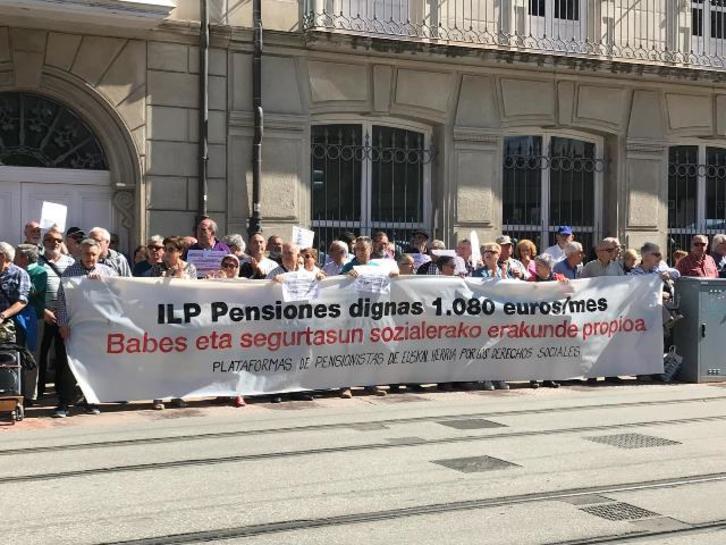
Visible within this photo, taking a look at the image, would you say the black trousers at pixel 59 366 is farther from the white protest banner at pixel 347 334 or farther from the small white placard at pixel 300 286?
the small white placard at pixel 300 286

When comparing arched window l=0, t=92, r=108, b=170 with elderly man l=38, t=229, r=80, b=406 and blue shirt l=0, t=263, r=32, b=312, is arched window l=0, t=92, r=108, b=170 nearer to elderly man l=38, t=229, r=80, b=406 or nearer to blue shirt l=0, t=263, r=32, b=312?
elderly man l=38, t=229, r=80, b=406

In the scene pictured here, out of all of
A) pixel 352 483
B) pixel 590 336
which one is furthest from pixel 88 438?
pixel 590 336

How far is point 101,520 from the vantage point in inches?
257

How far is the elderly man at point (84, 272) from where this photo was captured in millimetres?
10797

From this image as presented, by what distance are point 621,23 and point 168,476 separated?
541 inches

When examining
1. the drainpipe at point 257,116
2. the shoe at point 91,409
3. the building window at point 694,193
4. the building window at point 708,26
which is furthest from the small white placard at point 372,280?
the building window at point 708,26

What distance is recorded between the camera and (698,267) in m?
14.6

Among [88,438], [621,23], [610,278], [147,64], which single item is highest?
[621,23]

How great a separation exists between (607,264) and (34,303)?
22.8ft

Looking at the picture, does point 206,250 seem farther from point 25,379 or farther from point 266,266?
point 25,379

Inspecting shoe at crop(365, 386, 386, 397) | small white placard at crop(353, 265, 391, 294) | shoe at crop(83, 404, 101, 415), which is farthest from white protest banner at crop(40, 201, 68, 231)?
shoe at crop(365, 386, 386, 397)

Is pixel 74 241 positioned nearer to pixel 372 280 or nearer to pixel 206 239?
pixel 206 239

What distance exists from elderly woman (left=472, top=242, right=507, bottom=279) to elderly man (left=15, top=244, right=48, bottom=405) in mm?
4987

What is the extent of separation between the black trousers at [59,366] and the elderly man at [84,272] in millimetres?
105
